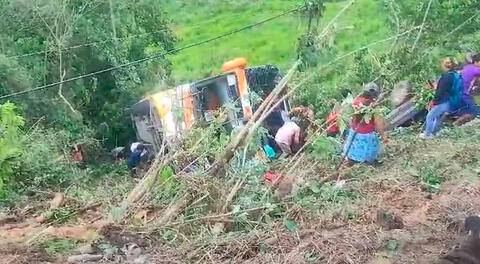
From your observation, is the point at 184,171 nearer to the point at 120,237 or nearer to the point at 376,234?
the point at 120,237

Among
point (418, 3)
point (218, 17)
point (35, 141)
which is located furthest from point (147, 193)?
point (218, 17)

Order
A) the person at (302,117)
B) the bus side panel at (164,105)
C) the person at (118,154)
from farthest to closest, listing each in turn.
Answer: the person at (118,154) → the person at (302,117) → the bus side panel at (164,105)

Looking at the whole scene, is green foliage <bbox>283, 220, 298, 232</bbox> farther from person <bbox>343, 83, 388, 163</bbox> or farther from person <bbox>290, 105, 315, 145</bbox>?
person <bbox>290, 105, 315, 145</bbox>

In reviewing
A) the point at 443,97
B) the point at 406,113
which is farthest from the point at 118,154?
the point at 443,97

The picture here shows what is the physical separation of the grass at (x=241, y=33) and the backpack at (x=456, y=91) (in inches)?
295

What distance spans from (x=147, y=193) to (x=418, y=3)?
544 cm

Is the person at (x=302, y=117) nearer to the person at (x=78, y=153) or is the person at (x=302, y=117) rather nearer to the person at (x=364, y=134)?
the person at (x=364, y=134)

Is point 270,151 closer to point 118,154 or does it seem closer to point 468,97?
point 468,97

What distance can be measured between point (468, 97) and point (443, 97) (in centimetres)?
97

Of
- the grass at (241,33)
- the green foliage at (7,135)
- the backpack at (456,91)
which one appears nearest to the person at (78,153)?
the grass at (241,33)

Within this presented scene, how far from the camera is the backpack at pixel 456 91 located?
31.6 feet

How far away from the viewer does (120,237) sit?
6570 millimetres

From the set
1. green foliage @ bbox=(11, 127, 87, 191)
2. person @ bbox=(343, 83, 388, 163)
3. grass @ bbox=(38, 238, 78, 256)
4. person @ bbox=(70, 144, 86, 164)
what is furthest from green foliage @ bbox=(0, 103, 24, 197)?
person @ bbox=(70, 144, 86, 164)

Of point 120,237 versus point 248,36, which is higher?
point 120,237
